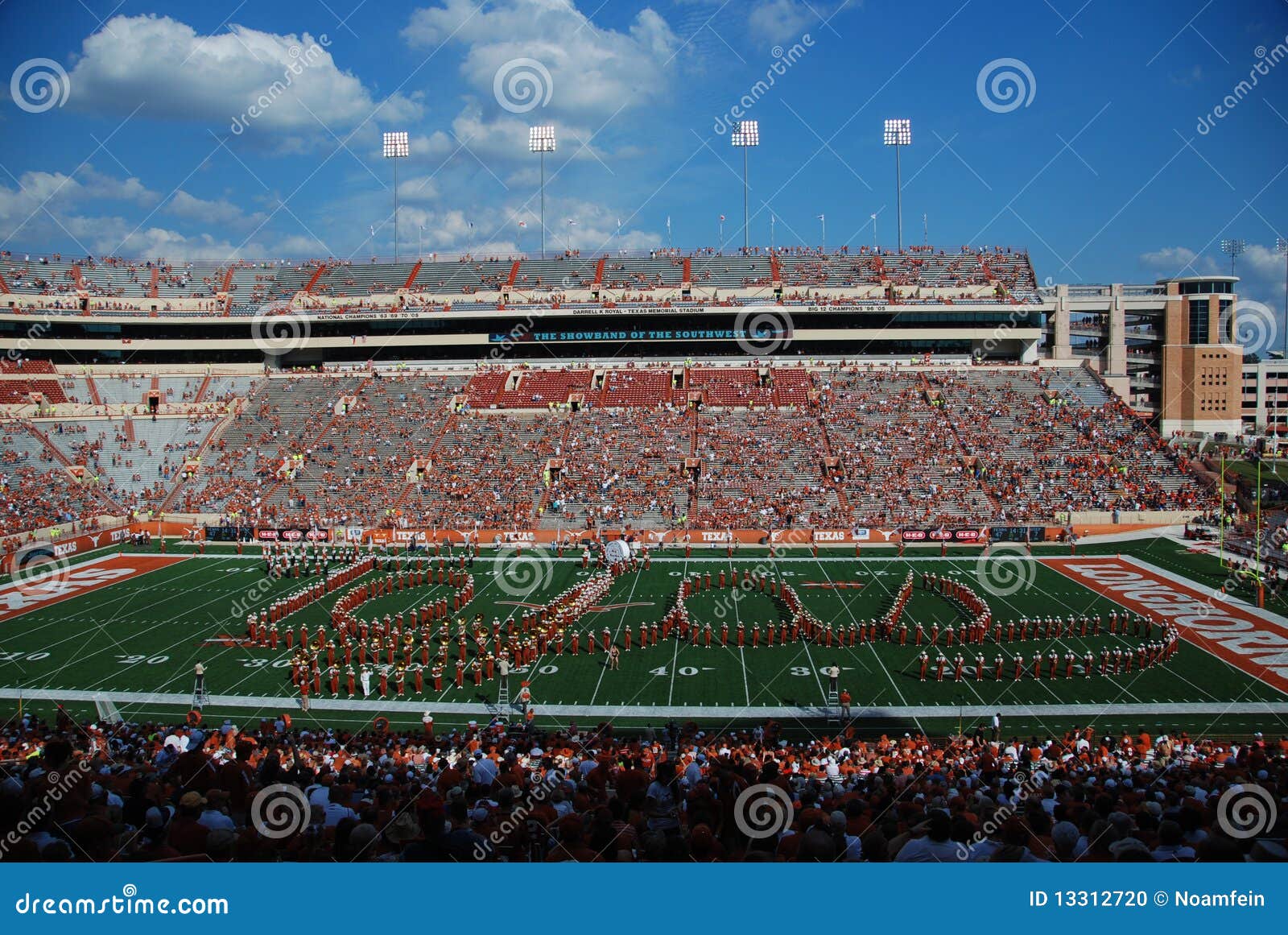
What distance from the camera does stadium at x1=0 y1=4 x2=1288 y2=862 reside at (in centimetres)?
570

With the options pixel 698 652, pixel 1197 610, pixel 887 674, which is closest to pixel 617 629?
pixel 698 652

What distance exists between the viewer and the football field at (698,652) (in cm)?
1343

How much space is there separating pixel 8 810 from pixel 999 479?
29.6m

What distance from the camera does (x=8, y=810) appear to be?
4367 mm

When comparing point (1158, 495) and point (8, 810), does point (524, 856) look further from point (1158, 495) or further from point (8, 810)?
A: point (1158, 495)

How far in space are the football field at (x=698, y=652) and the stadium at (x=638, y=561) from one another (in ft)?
0.40

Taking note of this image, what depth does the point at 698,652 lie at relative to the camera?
16359 millimetres

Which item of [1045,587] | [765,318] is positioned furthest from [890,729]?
[765,318]

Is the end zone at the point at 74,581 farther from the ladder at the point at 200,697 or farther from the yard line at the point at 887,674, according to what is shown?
the yard line at the point at 887,674

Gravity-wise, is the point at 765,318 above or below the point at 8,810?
above

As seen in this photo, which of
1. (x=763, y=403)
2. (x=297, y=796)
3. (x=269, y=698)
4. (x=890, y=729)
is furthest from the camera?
(x=763, y=403)

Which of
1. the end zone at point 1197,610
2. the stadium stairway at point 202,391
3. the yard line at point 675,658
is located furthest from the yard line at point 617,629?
the stadium stairway at point 202,391

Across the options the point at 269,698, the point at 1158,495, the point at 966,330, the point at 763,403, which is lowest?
the point at 269,698

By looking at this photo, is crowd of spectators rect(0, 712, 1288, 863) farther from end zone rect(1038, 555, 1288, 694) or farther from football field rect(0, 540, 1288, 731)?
end zone rect(1038, 555, 1288, 694)
